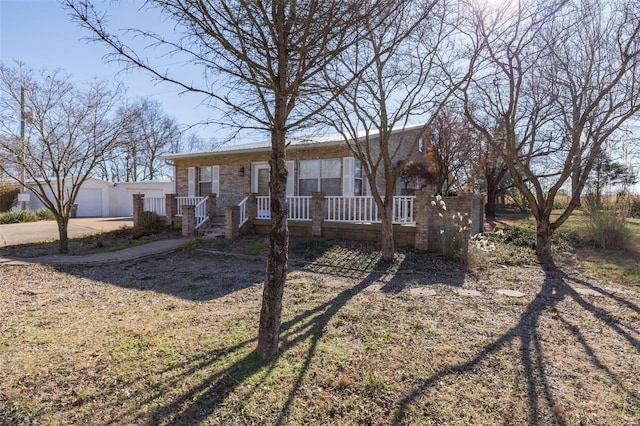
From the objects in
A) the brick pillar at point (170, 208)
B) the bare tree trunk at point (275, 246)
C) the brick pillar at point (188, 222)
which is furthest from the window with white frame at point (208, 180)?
the bare tree trunk at point (275, 246)

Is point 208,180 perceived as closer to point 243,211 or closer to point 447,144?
point 243,211

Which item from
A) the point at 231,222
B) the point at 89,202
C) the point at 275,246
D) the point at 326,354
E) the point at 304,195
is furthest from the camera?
the point at 89,202

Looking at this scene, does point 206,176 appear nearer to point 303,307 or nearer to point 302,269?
point 302,269

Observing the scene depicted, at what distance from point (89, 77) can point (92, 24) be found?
316 inches

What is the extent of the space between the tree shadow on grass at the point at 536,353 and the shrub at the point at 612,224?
4628 mm

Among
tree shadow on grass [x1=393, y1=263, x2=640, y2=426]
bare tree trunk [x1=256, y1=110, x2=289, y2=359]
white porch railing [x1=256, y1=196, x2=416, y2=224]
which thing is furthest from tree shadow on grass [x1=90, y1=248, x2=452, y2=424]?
white porch railing [x1=256, y1=196, x2=416, y2=224]

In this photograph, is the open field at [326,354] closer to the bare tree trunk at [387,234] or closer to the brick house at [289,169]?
the bare tree trunk at [387,234]

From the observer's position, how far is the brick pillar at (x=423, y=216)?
8.71 m

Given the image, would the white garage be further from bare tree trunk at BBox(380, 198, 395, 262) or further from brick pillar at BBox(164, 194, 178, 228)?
bare tree trunk at BBox(380, 198, 395, 262)

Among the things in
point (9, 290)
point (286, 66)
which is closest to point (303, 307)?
point (286, 66)

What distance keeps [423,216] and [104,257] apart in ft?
25.2

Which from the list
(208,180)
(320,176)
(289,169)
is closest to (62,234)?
(208,180)

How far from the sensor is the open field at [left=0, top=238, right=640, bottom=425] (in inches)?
99.3

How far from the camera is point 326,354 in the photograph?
3375 mm
